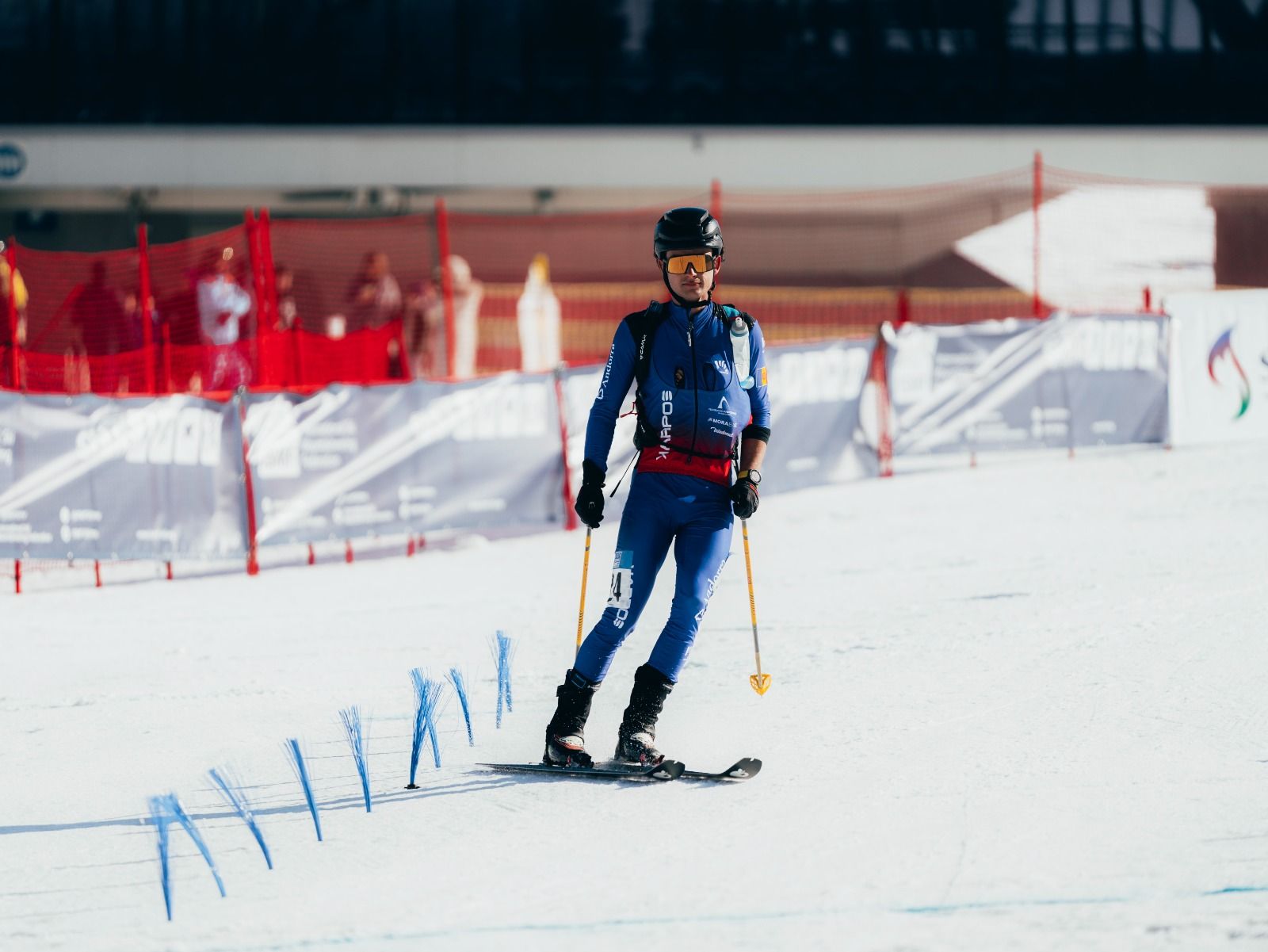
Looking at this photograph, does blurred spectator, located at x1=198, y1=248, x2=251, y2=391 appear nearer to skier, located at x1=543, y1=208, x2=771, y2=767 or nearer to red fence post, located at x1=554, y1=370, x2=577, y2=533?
red fence post, located at x1=554, y1=370, x2=577, y2=533

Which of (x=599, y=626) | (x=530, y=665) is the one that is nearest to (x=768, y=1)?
(x=530, y=665)

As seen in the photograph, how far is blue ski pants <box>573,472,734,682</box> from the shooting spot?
20.0ft

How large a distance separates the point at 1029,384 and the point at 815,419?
2.35 meters

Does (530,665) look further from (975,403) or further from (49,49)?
(49,49)

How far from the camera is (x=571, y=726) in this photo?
6188 millimetres

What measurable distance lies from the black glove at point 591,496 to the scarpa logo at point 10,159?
22.7m

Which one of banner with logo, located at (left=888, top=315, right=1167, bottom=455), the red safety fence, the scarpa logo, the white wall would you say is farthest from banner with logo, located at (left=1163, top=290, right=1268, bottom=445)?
the scarpa logo

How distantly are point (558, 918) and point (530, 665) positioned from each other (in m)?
3.69

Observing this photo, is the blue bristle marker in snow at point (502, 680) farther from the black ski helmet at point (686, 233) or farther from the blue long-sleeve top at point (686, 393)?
the black ski helmet at point (686, 233)

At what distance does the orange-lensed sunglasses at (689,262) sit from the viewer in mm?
6074

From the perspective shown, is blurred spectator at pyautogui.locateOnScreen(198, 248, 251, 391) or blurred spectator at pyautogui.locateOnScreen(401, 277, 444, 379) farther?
blurred spectator at pyautogui.locateOnScreen(198, 248, 251, 391)

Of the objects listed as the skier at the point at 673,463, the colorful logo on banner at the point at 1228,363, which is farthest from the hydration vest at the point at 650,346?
the colorful logo on banner at the point at 1228,363

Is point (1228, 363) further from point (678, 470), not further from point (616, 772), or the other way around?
point (616, 772)

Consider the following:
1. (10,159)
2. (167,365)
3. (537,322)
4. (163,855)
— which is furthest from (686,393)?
(10,159)
